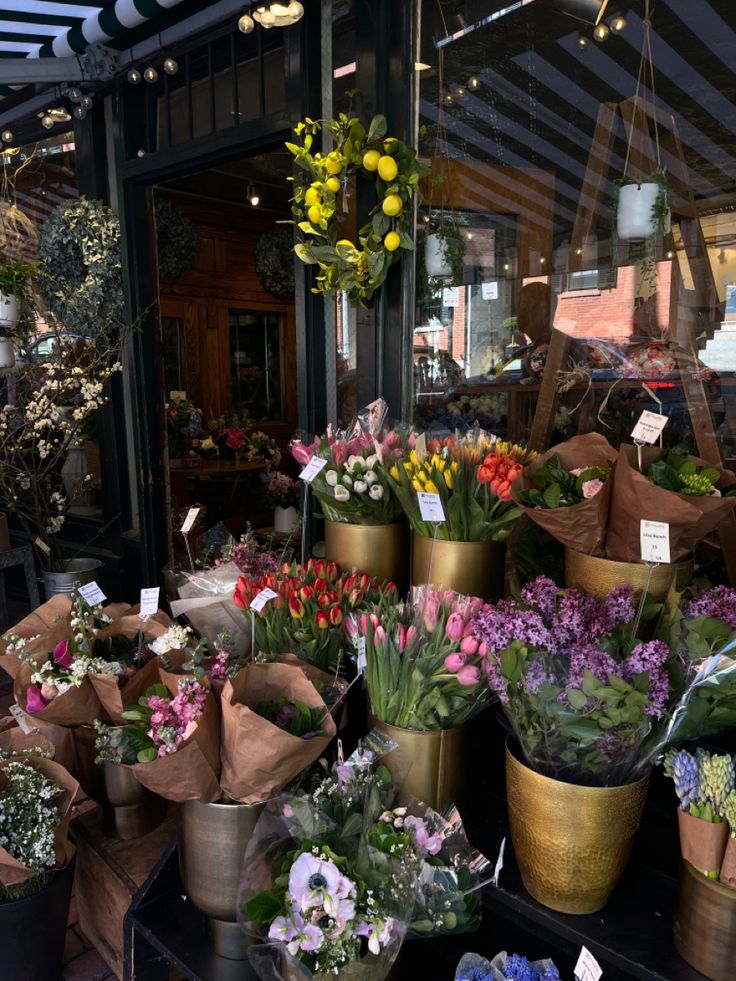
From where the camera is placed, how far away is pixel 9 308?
358 cm

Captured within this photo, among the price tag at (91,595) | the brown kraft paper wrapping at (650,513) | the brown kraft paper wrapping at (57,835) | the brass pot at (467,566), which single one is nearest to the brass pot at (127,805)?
the brown kraft paper wrapping at (57,835)

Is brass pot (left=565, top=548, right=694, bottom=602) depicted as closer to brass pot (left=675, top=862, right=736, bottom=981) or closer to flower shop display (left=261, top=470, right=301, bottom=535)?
brass pot (left=675, top=862, right=736, bottom=981)

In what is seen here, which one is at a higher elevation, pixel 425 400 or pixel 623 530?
pixel 425 400

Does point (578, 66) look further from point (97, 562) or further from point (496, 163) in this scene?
point (97, 562)

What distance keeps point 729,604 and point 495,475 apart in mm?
618

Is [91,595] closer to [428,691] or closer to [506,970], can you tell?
[428,691]

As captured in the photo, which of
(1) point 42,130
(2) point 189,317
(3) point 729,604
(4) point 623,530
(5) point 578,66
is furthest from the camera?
(2) point 189,317

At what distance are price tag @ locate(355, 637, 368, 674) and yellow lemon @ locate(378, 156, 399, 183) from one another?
5.21 ft

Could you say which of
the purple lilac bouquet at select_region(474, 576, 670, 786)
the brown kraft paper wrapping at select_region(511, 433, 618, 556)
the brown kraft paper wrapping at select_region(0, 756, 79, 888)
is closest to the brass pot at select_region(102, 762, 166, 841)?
the brown kraft paper wrapping at select_region(0, 756, 79, 888)

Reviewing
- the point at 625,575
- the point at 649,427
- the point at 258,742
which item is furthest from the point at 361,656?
the point at 649,427

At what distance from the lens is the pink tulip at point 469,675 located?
128cm

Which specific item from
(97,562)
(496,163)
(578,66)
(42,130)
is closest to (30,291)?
(42,130)

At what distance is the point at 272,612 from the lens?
170 cm

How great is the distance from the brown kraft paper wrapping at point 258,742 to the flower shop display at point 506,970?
16.8 inches
